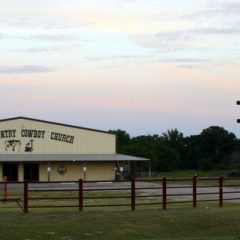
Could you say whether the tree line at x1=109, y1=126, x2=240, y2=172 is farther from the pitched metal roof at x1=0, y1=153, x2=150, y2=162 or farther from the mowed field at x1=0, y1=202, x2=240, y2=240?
the mowed field at x1=0, y1=202, x2=240, y2=240

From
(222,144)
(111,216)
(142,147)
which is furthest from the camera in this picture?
(222,144)

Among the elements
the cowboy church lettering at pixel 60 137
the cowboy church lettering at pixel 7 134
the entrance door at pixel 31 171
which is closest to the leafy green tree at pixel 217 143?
the cowboy church lettering at pixel 60 137

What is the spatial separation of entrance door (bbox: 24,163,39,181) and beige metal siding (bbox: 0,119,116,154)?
8.68 ft

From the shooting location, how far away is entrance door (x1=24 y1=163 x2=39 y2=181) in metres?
73.1

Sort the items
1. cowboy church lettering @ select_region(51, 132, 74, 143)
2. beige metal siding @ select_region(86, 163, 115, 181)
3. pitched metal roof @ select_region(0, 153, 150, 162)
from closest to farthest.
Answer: pitched metal roof @ select_region(0, 153, 150, 162) < beige metal siding @ select_region(86, 163, 115, 181) < cowboy church lettering @ select_region(51, 132, 74, 143)

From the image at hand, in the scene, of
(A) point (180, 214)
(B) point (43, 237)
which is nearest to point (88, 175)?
(A) point (180, 214)

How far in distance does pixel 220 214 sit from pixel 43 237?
722 centimetres

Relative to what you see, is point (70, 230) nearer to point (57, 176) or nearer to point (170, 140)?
point (57, 176)

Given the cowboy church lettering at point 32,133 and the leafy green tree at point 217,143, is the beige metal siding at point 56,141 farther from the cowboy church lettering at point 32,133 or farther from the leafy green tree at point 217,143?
the leafy green tree at point 217,143

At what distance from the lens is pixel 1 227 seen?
53.4ft

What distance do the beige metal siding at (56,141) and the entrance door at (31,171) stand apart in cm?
265

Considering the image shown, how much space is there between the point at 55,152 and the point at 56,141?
1352 millimetres

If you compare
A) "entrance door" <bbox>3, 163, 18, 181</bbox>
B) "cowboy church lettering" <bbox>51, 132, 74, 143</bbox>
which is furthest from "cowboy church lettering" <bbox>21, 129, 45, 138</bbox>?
"entrance door" <bbox>3, 163, 18, 181</bbox>

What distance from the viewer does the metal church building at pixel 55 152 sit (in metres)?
72.9
